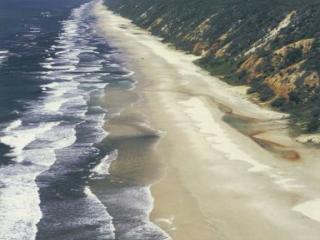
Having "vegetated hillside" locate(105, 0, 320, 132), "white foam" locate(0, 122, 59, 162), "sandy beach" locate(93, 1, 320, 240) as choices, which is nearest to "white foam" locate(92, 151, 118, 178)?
"sandy beach" locate(93, 1, 320, 240)

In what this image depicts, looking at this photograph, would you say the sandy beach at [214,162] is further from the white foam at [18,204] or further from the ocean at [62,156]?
the white foam at [18,204]

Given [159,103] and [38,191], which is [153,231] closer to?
[38,191]

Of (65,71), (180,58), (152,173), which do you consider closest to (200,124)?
(152,173)

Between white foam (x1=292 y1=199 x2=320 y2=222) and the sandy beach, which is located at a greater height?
white foam (x1=292 y1=199 x2=320 y2=222)

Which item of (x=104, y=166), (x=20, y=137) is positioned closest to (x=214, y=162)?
(x=104, y=166)

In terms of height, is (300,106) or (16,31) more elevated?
(300,106)

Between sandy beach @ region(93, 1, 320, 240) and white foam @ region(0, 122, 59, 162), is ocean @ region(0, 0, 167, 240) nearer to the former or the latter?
white foam @ region(0, 122, 59, 162)
